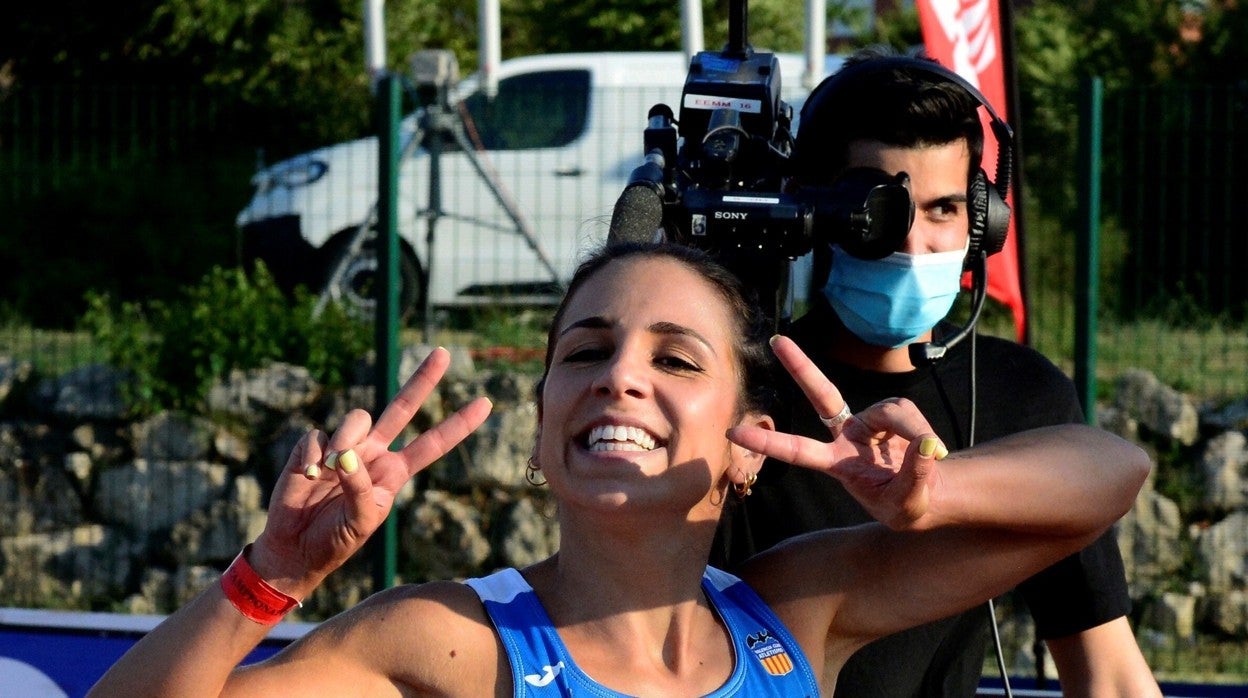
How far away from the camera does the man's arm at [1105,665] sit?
2.77 m

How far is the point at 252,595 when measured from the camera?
78.8 inches

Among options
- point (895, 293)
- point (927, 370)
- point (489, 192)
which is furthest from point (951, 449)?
point (489, 192)

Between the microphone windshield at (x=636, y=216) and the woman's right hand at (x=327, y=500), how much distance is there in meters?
0.45

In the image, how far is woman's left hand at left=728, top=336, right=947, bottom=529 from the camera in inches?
81.7

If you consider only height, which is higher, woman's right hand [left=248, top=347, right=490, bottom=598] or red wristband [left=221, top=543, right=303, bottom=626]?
woman's right hand [left=248, top=347, right=490, bottom=598]

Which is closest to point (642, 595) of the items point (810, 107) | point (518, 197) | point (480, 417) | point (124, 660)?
point (480, 417)

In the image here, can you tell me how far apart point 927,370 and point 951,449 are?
141mm

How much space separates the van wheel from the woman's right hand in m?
4.27

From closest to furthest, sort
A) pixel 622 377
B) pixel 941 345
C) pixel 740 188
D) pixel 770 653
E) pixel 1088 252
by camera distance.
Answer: pixel 622 377 < pixel 770 653 < pixel 740 188 < pixel 941 345 < pixel 1088 252

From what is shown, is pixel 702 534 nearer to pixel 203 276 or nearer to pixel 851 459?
pixel 851 459

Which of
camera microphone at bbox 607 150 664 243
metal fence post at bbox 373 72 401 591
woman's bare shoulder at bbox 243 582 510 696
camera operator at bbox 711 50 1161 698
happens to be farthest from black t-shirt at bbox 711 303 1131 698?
metal fence post at bbox 373 72 401 591

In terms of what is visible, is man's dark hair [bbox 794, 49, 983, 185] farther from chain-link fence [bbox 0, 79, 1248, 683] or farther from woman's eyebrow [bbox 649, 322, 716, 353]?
chain-link fence [bbox 0, 79, 1248, 683]

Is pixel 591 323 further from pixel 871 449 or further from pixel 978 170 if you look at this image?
pixel 978 170

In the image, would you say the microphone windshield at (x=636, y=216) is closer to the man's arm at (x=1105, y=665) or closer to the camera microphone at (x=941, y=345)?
the camera microphone at (x=941, y=345)
